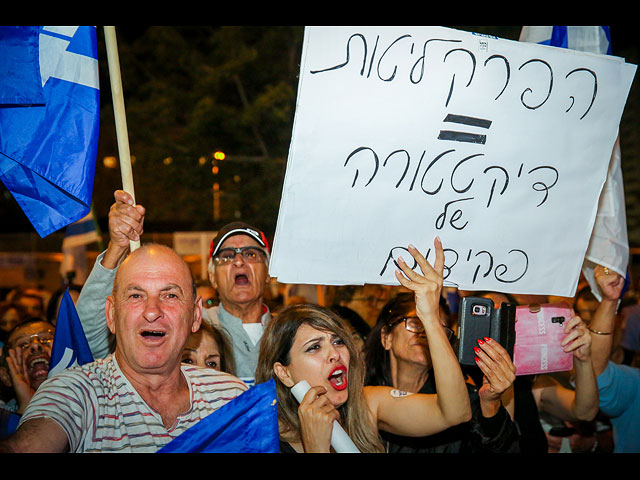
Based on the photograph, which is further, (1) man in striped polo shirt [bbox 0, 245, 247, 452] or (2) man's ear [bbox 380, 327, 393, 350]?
(2) man's ear [bbox 380, 327, 393, 350]

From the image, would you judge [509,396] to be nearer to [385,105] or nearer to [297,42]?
[385,105]

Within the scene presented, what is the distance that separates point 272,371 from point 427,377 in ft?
3.53

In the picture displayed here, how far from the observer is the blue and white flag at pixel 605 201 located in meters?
2.95

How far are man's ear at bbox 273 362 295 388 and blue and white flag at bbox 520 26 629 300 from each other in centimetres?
156

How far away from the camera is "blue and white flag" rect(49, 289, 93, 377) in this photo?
9.52 ft

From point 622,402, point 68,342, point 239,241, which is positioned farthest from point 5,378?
point 622,402

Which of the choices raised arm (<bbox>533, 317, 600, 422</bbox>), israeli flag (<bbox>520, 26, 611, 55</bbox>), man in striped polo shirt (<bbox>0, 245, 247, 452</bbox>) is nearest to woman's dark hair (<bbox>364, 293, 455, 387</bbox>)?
raised arm (<bbox>533, 317, 600, 422</bbox>)

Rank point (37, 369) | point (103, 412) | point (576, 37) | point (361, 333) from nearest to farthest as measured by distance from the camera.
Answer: point (103, 412) < point (576, 37) < point (37, 369) < point (361, 333)

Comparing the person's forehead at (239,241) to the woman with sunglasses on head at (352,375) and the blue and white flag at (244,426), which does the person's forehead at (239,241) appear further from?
the blue and white flag at (244,426)

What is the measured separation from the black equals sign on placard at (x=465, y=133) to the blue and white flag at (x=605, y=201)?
92 cm

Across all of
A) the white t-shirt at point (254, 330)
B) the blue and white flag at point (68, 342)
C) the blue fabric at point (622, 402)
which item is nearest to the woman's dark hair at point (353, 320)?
the white t-shirt at point (254, 330)

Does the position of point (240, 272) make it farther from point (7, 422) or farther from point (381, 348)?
point (7, 422)

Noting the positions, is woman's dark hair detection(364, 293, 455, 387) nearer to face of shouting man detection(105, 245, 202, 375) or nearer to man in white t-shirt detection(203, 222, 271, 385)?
man in white t-shirt detection(203, 222, 271, 385)

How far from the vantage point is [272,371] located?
104 inches
